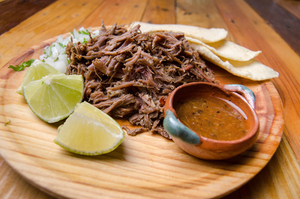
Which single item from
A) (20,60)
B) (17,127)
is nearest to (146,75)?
(17,127)

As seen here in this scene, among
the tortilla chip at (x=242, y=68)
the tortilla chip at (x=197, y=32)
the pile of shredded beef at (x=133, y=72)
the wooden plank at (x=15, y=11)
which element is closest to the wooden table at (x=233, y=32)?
the wooden plank at (x=15, y=11)

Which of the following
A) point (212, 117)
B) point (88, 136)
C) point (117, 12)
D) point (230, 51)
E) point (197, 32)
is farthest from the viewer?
point (117, 12)

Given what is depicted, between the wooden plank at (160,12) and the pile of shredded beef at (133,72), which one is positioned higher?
the pile of shredded beef at (133,72)

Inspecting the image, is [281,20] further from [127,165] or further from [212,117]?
[127,165]

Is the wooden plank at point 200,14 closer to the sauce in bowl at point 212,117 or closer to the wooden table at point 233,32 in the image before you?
the wooden table at point 233,32

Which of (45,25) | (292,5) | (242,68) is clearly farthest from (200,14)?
(45,25)

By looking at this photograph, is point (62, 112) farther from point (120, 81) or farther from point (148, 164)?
point (148, 164)

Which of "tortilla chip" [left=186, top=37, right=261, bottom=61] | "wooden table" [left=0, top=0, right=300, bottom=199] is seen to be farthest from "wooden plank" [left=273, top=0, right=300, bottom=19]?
"tortilla chip" [left=186, top=37, right=261, bottom=61]
